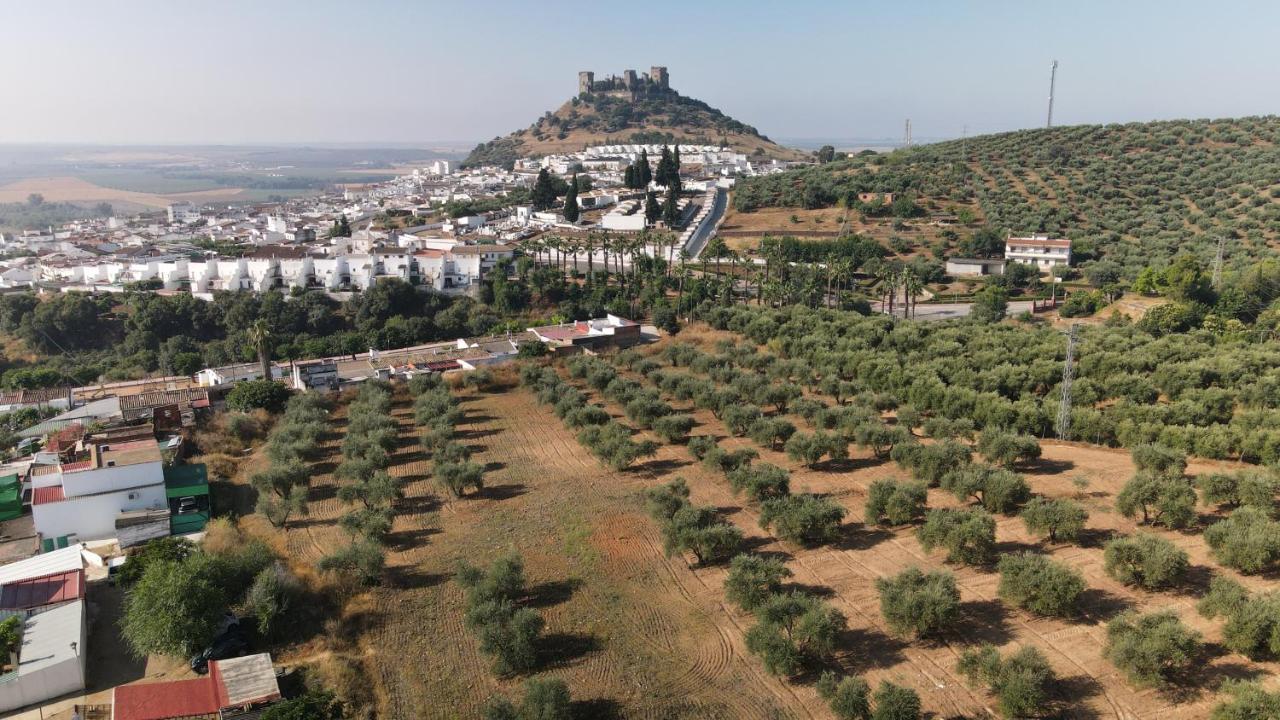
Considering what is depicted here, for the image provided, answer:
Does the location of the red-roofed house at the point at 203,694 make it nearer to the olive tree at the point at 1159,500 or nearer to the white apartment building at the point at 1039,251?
the olive tree at the point at 1159,500

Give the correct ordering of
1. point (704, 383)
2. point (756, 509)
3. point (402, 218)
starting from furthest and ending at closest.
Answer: point (402, 218), point (704, 383), point (756, 509)

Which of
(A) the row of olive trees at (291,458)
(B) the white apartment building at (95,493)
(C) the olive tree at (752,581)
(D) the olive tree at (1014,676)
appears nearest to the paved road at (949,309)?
(C) the olive tree at (752,581)

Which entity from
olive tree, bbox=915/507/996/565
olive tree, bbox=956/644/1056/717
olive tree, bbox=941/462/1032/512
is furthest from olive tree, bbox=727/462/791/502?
olive tree, bbox=956/644/1056/717

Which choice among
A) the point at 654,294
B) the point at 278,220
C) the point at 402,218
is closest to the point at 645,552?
the point at 654,294

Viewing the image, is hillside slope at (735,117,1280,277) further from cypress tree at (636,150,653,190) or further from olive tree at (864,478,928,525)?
olive tree at (864,478,928,525)

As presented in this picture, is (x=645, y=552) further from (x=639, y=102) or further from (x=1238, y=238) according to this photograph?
(x=639, y=102)
